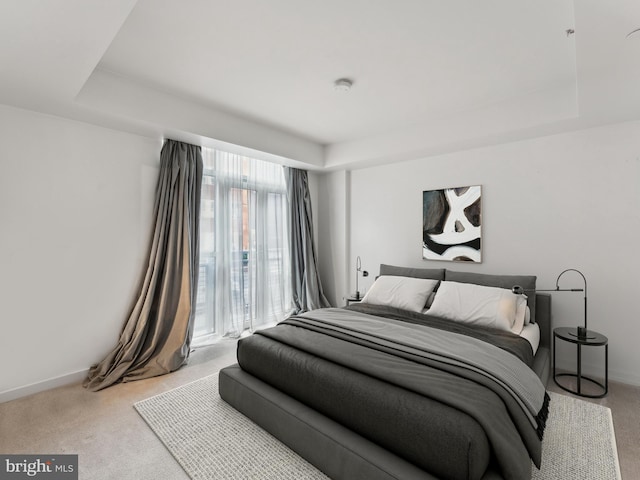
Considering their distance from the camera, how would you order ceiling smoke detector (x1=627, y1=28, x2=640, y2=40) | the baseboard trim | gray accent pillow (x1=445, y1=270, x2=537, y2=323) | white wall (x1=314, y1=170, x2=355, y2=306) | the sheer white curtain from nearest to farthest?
ceiling smoke detector (x1=627, y1=28, x2=640, y2=40)
the baseboard trim
gray accent pillow (x1=445, y1=270, x2=537, y2=323)
the sheer white curtain
white wall (x1=314, y1=170, x2=355, y2=306)

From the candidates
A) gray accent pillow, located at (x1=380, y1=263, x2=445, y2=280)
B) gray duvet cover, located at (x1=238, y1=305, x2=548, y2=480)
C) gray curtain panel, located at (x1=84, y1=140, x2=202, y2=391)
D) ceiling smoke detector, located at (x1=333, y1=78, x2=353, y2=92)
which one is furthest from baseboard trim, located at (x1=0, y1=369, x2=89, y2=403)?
ceiling smoke detector, located at (x1=333, y1=78, x2=353, y2=92)

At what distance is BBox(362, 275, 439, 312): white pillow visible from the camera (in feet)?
10.7

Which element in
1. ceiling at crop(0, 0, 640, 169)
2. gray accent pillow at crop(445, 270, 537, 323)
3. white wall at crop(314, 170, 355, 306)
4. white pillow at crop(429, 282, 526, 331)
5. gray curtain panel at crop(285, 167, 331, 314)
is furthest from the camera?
white wall at crop(314, 170, 355, 306)

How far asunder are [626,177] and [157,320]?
446 cm

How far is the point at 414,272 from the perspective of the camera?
3.67m

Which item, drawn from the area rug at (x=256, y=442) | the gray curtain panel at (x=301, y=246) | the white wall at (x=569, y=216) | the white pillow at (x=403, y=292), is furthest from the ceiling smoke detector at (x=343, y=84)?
the area rug at (x=256, y=442)

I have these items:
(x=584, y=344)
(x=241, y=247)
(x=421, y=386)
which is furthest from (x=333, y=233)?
(x=421, y=386)

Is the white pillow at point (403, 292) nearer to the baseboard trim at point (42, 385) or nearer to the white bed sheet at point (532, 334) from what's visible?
the white bed sheet at point (532, 334)

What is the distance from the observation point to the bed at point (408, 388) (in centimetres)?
141

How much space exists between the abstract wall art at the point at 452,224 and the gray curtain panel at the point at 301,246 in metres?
1.63

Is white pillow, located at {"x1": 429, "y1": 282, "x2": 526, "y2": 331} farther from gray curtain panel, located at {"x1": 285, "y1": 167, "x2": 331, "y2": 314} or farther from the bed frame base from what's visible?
gray curtain panel, located at {"x1": 285, "y1": 167, "x2": 331, "y2": 314}

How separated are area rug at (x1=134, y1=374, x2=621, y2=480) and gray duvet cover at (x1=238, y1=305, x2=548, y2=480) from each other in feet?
0.87

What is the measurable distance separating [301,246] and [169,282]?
1.96 metres

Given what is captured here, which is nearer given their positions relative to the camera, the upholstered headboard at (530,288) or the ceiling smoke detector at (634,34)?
the ceiling smoke detector at (634,34)
